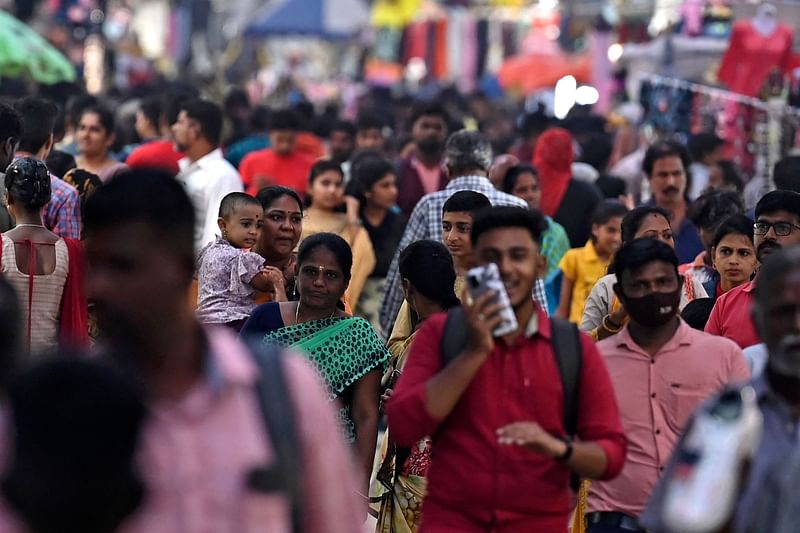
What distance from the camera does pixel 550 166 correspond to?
38.8 ft

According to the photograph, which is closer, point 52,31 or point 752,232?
point 752,232

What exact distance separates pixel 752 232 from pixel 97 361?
16.4 ft

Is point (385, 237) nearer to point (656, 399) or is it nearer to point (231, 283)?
point (231, 283)

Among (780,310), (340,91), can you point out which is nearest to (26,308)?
(780,310)

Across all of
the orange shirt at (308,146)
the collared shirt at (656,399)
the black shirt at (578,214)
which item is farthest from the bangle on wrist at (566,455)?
the orange shirt at (308,146)

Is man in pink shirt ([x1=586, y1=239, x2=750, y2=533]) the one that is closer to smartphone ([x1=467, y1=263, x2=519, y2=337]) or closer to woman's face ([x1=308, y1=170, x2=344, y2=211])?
smartphone ([x1=467, y1=263, x2=519, y2=337])

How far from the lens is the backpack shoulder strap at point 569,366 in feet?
14.9

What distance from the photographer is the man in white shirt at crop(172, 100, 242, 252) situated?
9.83 m

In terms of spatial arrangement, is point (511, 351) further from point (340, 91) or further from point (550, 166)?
point (340, 91)

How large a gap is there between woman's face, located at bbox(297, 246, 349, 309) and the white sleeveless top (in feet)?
3.48

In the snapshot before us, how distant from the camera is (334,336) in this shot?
6.60 metres

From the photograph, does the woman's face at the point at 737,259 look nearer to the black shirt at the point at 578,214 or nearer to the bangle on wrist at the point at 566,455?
the bangle on wrist at the point at 566,455

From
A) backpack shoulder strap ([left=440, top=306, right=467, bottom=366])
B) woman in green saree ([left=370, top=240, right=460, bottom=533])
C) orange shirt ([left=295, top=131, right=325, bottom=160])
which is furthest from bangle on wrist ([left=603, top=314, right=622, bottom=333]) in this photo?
orange shirt ([left=295, top=131, right=325, bottom=160])

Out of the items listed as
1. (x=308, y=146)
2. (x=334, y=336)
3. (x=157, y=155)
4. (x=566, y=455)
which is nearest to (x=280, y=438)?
(x=566, y=455)
